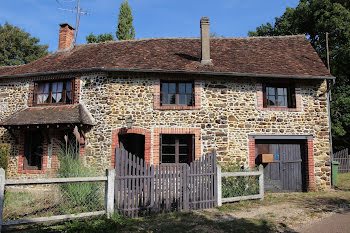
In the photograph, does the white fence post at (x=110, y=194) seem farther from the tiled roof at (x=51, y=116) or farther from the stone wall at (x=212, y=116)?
the tiled roof at (x=51, y=116)

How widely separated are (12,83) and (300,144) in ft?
41.4

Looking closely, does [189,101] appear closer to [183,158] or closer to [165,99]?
[165,99]

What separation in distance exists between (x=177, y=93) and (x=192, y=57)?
209 cm

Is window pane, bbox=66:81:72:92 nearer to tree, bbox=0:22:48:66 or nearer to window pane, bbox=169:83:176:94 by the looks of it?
window pane, bbox=169:83:176:94

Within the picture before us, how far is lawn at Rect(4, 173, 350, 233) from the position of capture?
544cm

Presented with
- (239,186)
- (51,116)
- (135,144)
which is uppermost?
(51,116)

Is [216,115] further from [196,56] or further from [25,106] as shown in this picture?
[25,106]

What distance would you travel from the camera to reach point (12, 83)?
39.2 feet

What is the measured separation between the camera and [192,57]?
11.9 m

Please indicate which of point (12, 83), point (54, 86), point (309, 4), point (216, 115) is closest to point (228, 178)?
point (216, 115)

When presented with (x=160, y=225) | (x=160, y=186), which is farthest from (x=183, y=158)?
(x=160, y=225)

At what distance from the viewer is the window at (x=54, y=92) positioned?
11336mm

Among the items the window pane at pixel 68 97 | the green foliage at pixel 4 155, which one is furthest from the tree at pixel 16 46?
the window pane at pixel 68 97

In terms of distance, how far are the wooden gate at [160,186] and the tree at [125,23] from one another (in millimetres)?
23587
